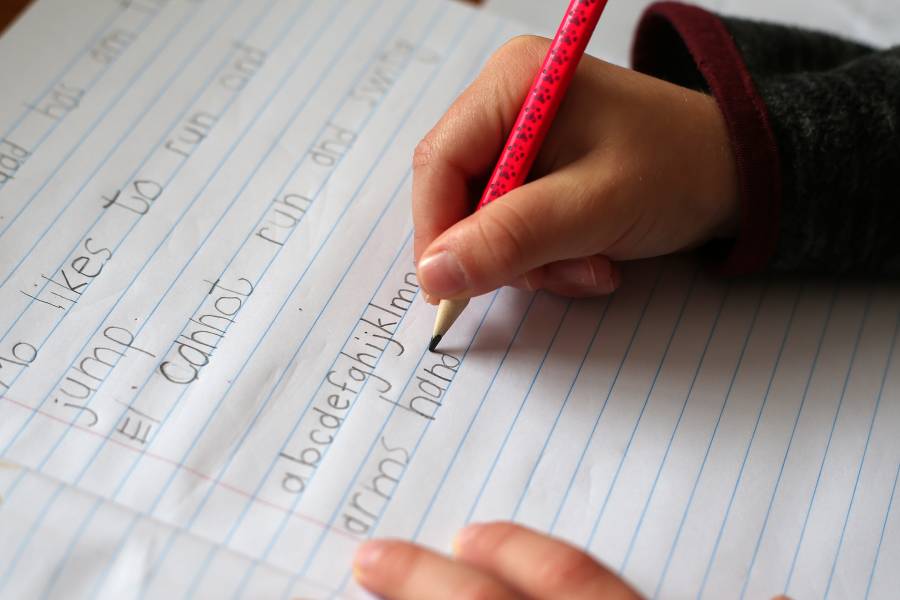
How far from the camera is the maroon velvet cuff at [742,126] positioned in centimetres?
48

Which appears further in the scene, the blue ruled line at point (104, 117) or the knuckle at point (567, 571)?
the blue ruled line at point (104, 117)

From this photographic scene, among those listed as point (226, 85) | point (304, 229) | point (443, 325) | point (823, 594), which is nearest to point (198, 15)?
point (226, 85)

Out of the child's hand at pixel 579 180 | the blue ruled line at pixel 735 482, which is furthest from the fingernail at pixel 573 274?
the blue ruled line at pixel 735 482

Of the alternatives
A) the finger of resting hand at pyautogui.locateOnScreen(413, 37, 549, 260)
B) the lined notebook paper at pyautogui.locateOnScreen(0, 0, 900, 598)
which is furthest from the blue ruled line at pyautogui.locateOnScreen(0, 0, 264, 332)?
the finger of resting hand at pyautogui.locateOnScreen(413, 37, 549, 260)

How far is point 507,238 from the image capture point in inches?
16.8

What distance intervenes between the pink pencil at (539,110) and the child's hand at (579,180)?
1cm

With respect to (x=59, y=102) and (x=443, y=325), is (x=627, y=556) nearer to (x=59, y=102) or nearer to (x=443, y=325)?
(x=443, y=325)

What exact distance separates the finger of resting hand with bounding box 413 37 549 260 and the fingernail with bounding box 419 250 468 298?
0.05 meters

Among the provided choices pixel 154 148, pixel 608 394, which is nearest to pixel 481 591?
pixel 608 394

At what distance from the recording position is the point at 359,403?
0.45 meters

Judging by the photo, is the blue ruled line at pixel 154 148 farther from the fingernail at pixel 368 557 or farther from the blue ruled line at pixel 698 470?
the blue ruled line at pixel 698 470

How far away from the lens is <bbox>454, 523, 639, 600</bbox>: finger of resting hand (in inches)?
15.4

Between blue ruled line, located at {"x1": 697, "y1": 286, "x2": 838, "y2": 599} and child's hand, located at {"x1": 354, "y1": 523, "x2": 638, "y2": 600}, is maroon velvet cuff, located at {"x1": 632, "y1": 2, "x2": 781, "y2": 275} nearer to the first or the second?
blue ruled line, located at {"x1": 697, "y1": 286, "x2": 838, "y2": 599}

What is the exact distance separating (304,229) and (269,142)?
8 centimetres
